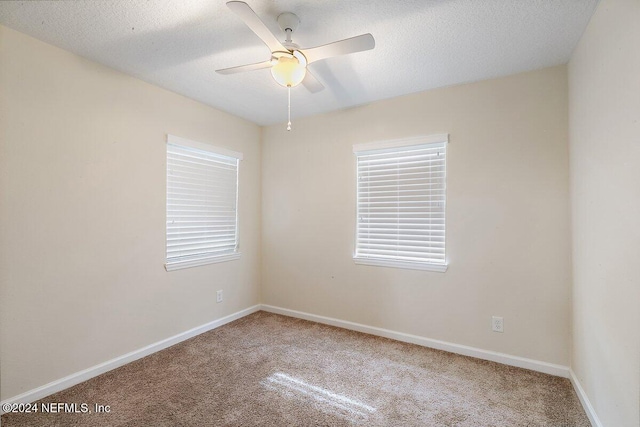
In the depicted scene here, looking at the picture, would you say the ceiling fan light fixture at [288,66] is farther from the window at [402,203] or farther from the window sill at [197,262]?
the window sill at [197,262]

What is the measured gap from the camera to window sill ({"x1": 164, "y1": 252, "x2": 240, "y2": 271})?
283cm

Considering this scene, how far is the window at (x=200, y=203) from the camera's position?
288cm

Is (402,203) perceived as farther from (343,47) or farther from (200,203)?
(200,203)

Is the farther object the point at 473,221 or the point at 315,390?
the point at 473,221

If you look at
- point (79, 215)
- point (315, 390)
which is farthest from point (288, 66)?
point (315, 390)

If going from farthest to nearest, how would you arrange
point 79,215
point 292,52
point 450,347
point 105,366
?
point 450,347 < point 105,366 < point 79,215 < point 292,52

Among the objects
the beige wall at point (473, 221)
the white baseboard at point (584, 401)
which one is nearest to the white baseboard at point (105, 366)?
the beige wall at point (473, 221)

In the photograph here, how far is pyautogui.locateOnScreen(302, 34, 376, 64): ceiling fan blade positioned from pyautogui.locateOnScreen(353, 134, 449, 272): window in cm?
142

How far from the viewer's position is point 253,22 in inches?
57.3

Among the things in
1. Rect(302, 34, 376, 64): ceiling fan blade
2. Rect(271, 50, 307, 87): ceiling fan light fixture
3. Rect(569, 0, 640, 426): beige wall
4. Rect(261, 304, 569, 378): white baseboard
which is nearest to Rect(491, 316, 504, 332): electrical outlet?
Rect(261, 304, 569, 378): white baseboard

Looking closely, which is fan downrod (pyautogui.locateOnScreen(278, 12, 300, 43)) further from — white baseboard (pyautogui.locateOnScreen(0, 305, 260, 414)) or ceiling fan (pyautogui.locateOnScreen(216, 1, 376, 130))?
white baseboard (pyautogui.locateOnScreen(0, 305, 260, 414))

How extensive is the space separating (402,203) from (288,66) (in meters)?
1.76

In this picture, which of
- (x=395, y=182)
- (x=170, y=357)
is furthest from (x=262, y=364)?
(x=395, y=182)

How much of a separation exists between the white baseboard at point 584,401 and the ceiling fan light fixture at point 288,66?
264 cm
